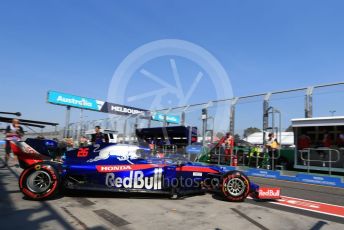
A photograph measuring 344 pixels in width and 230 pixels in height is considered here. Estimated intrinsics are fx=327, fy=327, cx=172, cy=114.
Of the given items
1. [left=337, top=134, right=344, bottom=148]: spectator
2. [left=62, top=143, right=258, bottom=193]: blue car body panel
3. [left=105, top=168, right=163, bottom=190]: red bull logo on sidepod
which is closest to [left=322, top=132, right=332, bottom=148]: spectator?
[left=337, top=134, right=344, bottom=148]: spectator

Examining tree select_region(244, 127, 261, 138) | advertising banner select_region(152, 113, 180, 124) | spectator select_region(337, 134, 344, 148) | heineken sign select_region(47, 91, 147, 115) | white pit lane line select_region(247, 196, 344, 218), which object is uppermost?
heineken sign select_region(47, 91, 147, 115)

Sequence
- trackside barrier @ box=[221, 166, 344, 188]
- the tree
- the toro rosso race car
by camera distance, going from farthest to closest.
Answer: the tree < trackside barrier @ box=[221, 166, 344, 188] < the toro rosso race car

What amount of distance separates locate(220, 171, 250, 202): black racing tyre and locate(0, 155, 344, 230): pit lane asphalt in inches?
7.8

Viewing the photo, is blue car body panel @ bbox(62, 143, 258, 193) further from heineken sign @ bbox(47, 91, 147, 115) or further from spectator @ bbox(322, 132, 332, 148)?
heineken sign @ bbox(47, 91, 147, 115)

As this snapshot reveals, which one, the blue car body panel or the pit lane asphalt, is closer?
the pit lane asphalt

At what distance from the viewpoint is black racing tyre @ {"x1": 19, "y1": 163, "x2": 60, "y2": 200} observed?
6238 mm

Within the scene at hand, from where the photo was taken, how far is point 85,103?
3031cm

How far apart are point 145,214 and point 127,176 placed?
1.44 m

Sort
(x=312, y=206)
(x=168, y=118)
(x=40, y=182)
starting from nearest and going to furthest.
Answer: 1. (x=40, y=182)
2. (x=312, y=206)
3. (x=168, y=118)

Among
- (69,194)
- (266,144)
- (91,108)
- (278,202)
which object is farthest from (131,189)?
(91,108)

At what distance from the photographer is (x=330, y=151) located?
11758 mm

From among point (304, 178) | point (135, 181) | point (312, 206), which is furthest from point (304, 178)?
point (135, 181)

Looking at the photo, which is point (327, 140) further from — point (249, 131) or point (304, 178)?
point (249, 131)

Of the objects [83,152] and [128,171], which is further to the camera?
[83,152]
